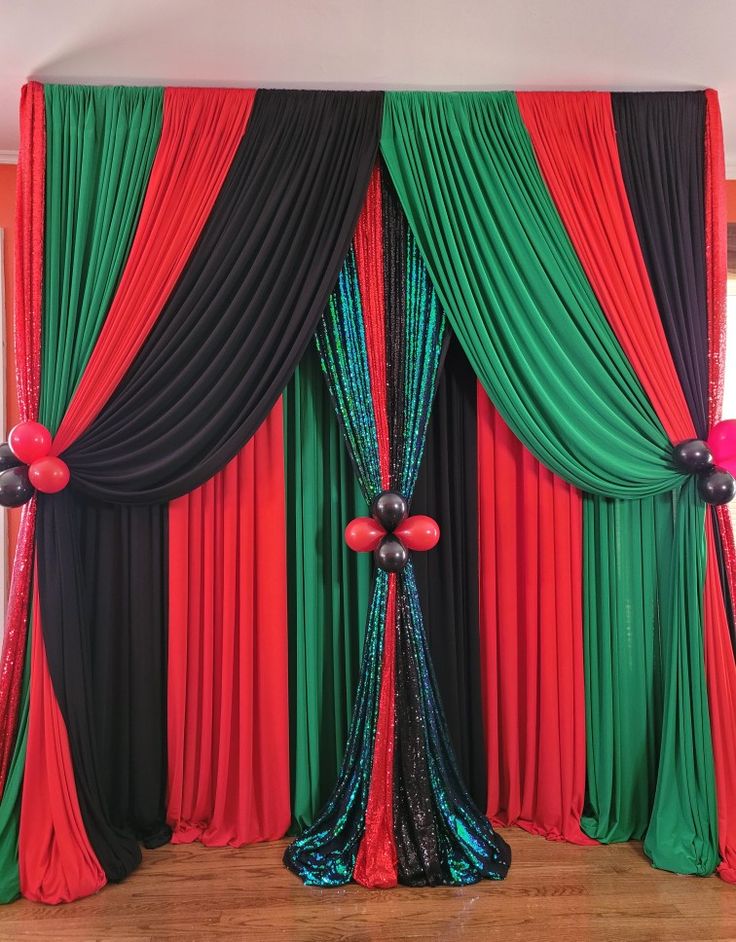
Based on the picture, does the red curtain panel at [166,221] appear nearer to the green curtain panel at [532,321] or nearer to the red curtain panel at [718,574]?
the green curtain panel at [532,321]

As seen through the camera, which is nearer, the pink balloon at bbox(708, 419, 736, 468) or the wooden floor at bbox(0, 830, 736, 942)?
the wooden floor at bbox(0, 830, 736, 942)

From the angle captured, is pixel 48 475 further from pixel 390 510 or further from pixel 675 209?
pixel 675 209

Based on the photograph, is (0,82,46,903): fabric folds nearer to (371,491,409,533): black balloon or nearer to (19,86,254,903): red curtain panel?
(19,86,254,903): red curtain panel

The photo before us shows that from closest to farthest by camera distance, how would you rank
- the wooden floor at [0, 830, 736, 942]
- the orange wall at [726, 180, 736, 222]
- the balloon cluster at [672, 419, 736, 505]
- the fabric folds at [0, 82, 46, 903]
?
the wooden floor at [0, 830, 736, 942]
the fabric folds at [0, 82, 46, 903]
the balloon cluster at [672, 419, 736, 505]
the orange wall at [726, 180, 736, 222]

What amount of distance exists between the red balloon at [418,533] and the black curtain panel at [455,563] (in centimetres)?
22

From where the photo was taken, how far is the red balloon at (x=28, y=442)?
6.94ft

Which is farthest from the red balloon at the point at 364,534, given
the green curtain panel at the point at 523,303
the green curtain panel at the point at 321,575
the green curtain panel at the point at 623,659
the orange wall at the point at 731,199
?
the orange wall at the point at 731,199

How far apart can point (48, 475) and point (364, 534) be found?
96 centimetres

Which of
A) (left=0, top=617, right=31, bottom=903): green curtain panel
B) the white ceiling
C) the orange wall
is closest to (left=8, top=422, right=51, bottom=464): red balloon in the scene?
(left=0, top=617, right=31, bottom=903): green curtain panel

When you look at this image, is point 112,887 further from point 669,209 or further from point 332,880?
point 669,209

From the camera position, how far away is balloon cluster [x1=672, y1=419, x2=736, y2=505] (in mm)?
2234

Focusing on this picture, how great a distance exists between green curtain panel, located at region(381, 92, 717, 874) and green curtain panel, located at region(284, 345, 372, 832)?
578 millimetres

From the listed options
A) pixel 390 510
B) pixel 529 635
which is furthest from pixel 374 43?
pixel 529 635

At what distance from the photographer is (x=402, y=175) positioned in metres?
2.38
